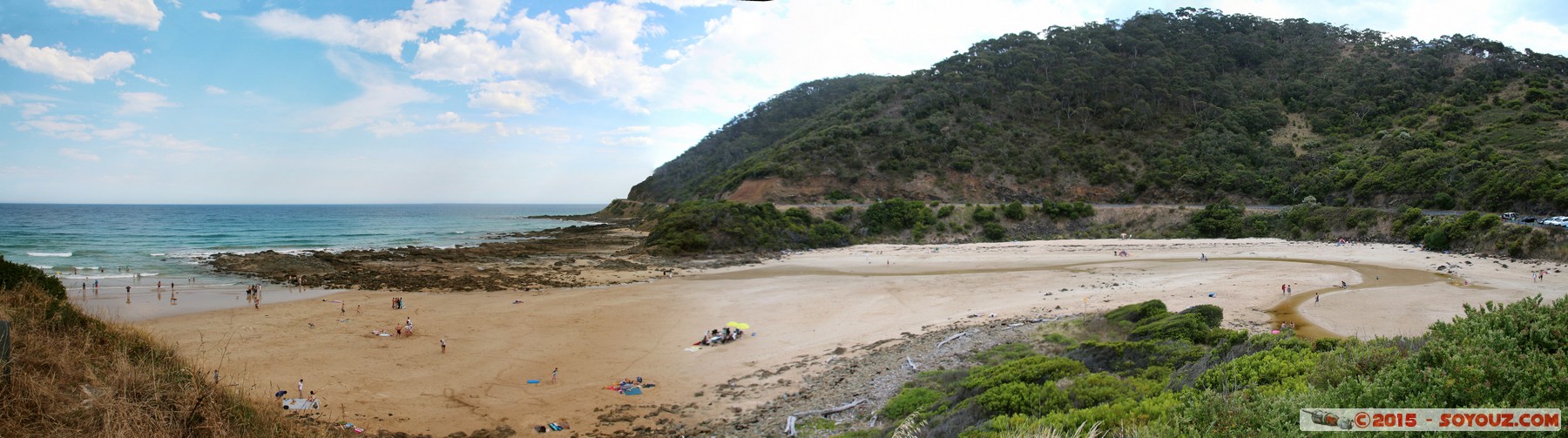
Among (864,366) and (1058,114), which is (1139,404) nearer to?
(864,366)

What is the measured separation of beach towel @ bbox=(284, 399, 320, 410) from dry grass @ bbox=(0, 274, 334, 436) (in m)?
4.83

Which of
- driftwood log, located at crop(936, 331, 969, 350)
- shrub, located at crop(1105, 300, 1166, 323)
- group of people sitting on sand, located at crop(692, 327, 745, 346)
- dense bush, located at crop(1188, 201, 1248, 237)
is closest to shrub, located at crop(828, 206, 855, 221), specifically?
dense bush, located at crop(1188, 201, 1248, 237)

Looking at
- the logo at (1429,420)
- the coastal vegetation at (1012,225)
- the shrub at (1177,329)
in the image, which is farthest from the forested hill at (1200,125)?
the logo at (1429,420)

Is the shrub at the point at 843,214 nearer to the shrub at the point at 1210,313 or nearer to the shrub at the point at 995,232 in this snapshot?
the shrub at the point at 995,232

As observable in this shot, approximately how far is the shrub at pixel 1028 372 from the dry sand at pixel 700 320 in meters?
4.02

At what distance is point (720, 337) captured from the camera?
52.2 ft

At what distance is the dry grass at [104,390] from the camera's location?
15.9 feet

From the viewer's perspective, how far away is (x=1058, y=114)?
60094mm

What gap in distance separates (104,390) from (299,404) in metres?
7.11

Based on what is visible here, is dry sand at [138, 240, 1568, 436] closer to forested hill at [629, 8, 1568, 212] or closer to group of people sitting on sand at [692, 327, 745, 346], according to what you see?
group of people sitting on sand at [692, 327, 745, 346]

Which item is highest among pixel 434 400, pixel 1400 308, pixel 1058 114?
pixel 1058 114

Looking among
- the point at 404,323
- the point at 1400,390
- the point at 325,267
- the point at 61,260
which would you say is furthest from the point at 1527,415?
the point at 61,260

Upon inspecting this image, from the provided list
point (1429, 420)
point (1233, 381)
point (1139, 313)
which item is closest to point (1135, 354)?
point (1139, 313)

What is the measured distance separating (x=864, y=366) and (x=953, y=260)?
19.5 meters
